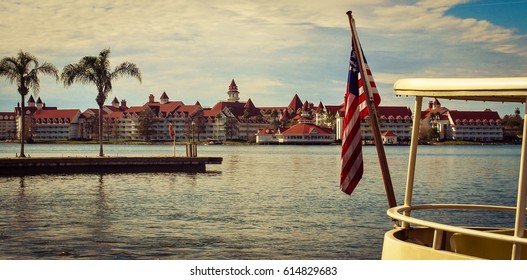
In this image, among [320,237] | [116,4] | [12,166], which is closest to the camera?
[116,4]

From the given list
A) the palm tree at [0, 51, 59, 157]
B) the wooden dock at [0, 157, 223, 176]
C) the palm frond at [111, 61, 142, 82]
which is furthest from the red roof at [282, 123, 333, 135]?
the palm tree at [0, 51, 59, 157]

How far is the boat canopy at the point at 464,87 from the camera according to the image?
15.7ft

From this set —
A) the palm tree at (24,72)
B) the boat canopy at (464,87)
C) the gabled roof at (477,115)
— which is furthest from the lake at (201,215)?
the boat canopy at (464,87)

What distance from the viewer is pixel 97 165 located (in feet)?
85.4

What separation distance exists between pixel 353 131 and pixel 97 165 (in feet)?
67.5

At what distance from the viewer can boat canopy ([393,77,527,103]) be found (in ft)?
15.7

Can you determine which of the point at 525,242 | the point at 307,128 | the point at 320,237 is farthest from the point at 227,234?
the point at 307,128

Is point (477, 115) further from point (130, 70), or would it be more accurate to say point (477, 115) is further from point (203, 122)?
point (203, 122)

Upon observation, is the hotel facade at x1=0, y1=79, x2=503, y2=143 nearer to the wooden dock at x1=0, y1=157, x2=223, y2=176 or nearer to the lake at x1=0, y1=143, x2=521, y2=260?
the wooden dock at x1=0, y1=157, x2=223, y2=176

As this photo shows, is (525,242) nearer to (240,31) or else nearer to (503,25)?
(503,25)

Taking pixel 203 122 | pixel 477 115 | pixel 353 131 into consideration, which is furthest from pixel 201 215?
pixel 203 122
